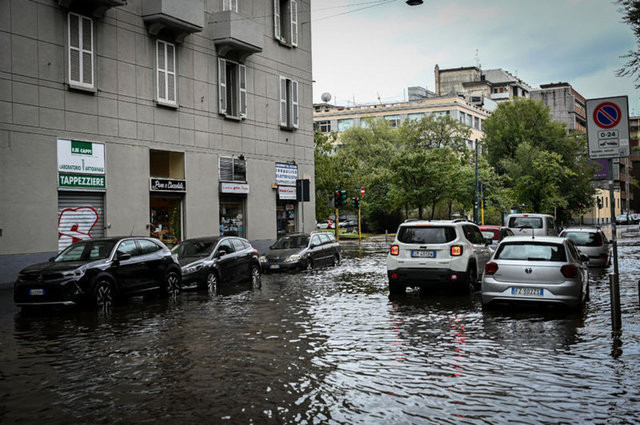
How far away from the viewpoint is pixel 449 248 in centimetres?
1466

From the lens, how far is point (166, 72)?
2416cm

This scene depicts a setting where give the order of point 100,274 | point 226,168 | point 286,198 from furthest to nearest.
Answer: point 286,198 < point 226,168 < point 100,274

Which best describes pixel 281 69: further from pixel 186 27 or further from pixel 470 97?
pixel 470 97

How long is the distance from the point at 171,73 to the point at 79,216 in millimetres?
6890

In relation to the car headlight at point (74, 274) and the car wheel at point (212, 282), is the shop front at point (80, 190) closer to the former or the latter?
the car wheel at point (212, 282)

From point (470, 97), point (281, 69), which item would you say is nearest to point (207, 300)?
point (281, 69)

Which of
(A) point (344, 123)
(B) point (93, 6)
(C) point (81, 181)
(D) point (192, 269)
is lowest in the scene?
(D) point (192, 269)

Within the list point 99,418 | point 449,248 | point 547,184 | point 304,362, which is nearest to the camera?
point 99,418

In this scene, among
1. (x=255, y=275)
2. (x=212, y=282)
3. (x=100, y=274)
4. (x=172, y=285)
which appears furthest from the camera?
(x=255, y=275)

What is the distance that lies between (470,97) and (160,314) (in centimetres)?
9377

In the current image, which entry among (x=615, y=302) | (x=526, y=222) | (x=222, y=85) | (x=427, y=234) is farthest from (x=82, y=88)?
(x=526, y=222)

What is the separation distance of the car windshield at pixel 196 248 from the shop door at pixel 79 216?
3568 millimetres

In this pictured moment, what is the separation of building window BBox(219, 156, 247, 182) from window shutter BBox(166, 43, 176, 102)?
3672mm

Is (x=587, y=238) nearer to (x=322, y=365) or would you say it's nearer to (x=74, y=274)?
(x=74, y=274)
